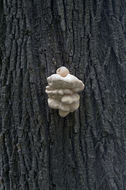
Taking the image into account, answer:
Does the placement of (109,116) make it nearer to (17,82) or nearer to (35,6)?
(17,82)

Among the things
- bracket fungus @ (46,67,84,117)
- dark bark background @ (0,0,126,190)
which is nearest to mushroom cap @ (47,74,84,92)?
bracket fungus @ (46,67,84,117)

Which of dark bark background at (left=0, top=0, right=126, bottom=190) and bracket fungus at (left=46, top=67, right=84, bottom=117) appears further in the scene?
dark bark background at (left=0, top=0, right=126, bottom=190)

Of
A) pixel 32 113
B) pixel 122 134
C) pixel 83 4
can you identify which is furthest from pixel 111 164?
pixel 83 4

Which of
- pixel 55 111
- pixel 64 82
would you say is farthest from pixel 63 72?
pixel 55 111

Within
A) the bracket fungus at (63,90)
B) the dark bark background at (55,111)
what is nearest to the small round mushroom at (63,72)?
the bracket fungus at (63,90)

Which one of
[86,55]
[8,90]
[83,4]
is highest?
[83,4]

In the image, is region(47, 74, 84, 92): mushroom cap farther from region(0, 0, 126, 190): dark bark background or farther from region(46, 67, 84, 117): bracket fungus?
region(0, 0, 126, 190): dark bark background

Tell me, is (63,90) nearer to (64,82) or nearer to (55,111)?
(64,82)

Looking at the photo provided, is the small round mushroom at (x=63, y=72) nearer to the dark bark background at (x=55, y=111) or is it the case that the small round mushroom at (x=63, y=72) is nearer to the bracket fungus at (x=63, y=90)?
the bracket fungus at (x=63, y=90)
